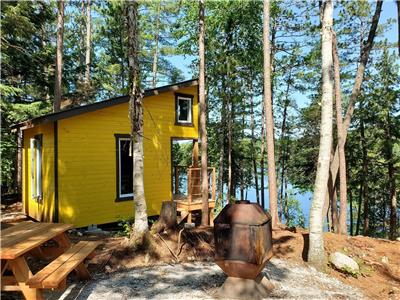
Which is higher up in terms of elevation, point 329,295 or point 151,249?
point 151,249

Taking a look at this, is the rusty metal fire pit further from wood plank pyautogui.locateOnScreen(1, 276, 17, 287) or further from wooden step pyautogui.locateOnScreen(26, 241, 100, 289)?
wood plank pyautogui.locateOnScreen(1, 276, 17, 287)

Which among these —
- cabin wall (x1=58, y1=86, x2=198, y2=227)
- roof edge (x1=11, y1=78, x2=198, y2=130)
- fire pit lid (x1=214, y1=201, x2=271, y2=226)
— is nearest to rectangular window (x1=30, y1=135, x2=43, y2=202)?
roof edge (x1=11, y1=78, x2=198, y2=130)

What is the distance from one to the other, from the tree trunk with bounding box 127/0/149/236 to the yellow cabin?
1964 millimetres

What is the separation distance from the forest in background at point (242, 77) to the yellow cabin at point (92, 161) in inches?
198

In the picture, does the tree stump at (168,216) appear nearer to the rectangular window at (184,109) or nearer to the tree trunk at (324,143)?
the tree trunk at (324,143)

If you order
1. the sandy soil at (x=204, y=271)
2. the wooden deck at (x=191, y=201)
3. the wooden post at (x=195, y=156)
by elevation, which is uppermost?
the wooden post at (x=195, y=156)

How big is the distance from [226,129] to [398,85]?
428 inches

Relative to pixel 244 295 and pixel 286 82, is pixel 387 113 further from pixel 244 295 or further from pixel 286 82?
pixel 244 295

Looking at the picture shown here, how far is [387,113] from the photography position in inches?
696

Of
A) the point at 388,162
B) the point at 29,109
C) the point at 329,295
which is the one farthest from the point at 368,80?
the point at 29,109

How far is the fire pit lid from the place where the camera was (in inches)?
165

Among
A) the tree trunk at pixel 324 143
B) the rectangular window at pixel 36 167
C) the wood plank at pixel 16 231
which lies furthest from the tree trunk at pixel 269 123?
the rectangular window at pixel 36 167

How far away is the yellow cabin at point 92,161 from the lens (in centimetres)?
819

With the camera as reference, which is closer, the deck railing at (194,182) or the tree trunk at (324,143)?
the tree trunk at (324,143)
